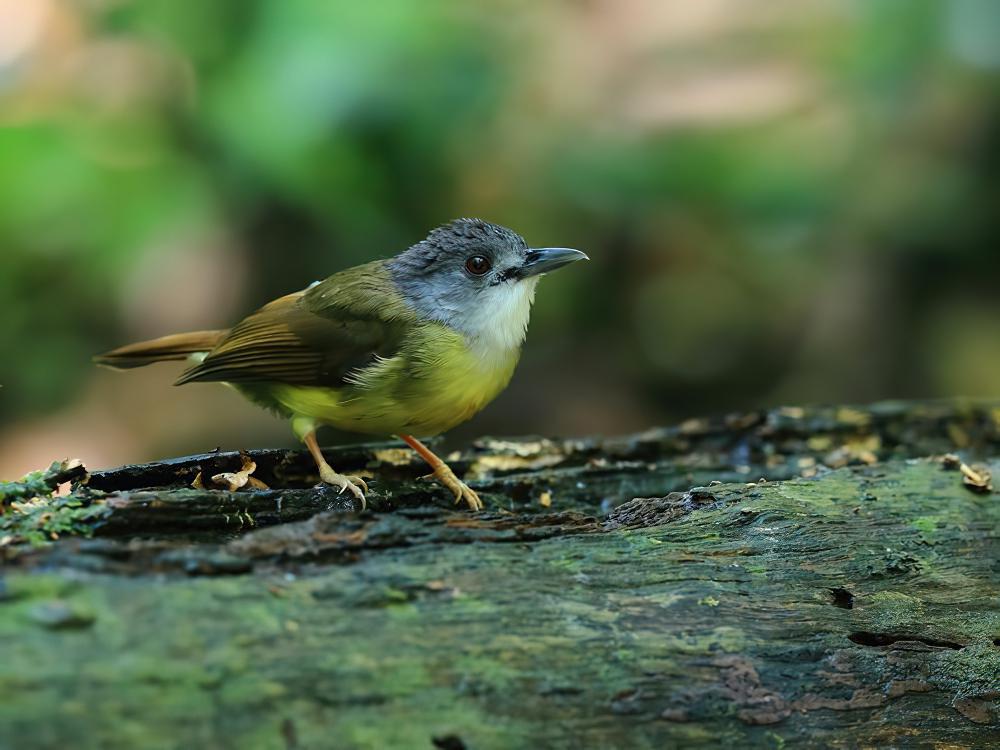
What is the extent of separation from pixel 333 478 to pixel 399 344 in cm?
56

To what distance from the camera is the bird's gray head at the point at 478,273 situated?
3.89 metres

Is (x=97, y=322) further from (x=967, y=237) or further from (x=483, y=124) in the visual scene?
(x=967, y=237)

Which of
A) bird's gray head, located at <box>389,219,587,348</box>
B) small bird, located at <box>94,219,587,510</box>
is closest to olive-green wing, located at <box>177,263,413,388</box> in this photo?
small bird, located at <box>94,219,587,510</box>

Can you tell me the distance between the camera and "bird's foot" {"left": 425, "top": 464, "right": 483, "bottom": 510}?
346cm

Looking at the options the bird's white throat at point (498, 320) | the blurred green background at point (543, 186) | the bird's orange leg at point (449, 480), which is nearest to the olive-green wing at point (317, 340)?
the bird's white throat at point (498, 320)

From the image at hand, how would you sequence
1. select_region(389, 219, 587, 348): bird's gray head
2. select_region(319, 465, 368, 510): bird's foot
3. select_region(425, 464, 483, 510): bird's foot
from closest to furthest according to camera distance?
1. select_region(319, 465, 368, 510): bird's foot
2. select_region(425, 464, 483, 510): bird's foot
3. select_region(389, 219, 587, 348): bird's gray head

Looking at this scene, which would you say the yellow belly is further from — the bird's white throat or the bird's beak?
the bird's beak

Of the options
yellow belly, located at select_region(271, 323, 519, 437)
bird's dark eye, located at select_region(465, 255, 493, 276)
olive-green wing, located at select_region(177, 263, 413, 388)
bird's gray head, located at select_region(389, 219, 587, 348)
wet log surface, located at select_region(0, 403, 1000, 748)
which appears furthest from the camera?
bird's dark eye, located at select_region(465, 255, 493, 276)

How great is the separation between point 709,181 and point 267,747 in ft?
18.9

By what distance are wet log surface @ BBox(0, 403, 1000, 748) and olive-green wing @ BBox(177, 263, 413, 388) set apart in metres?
0.45

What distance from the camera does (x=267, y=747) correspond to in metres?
1.98

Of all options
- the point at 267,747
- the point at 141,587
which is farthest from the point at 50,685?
the point at 267,747

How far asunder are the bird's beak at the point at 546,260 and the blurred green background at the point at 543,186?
2.40m

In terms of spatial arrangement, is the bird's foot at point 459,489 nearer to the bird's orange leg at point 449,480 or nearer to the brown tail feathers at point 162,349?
the bird's orange leg at point 449,480
